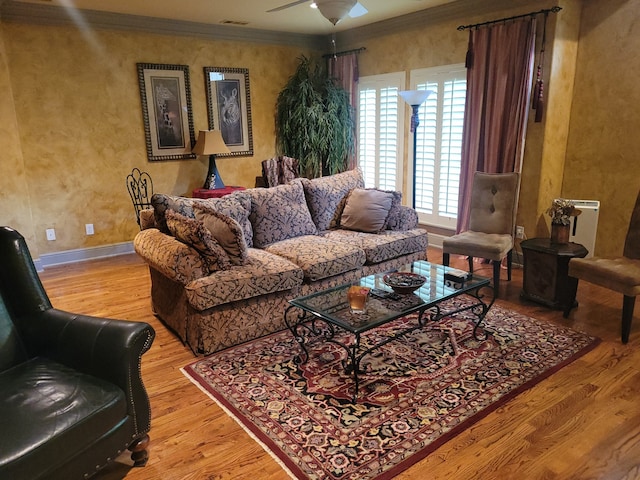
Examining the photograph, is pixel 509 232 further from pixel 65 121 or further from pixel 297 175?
pixel 65 121

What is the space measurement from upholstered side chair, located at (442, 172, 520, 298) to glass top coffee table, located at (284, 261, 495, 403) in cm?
67

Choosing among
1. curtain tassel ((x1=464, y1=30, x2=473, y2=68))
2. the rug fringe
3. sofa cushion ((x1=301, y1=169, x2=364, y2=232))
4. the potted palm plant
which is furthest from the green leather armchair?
the potted palm plant

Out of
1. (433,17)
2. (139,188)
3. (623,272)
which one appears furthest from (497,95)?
(139,188)

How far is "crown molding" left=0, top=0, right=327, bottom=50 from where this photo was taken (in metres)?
4.63

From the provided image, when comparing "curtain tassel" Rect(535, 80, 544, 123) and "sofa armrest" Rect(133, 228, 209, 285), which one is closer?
"sofa armrest" Rect(133, 228, 209, 285)

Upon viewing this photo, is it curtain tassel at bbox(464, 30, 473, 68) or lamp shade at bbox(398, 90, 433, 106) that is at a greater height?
curtain tassel at bbox(464, 30, 473, 68)

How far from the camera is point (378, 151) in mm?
6211

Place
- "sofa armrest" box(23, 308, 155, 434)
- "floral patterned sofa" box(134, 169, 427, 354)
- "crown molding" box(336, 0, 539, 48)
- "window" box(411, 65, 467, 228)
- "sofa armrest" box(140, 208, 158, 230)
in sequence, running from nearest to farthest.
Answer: "sofa armrest" box(23, 308, 155, 434) < "floral patterned sofa" box(134, 169, 427, 354) < "sofa armrest" box(140, 208, 158, 230) < "crown molding" box(336, 0, 539, 48) < "window" box(411, 65, 467, 228)

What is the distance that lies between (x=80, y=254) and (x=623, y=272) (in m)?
5.36

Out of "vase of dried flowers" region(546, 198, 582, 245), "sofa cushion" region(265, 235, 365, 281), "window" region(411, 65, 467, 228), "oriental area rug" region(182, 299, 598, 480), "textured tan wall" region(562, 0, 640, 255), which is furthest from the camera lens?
"window" region(411, 65, 467, 228)

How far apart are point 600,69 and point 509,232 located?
68.4 inches

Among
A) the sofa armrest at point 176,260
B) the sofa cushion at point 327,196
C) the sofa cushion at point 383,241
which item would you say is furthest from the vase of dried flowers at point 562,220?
the sofa armrest at point 176,260

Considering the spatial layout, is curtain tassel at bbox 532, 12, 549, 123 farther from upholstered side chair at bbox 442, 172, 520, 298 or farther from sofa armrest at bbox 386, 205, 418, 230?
sofa armrest at bbox 386, 205, 418, 230

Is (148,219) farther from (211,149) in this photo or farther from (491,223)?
(491,223)
